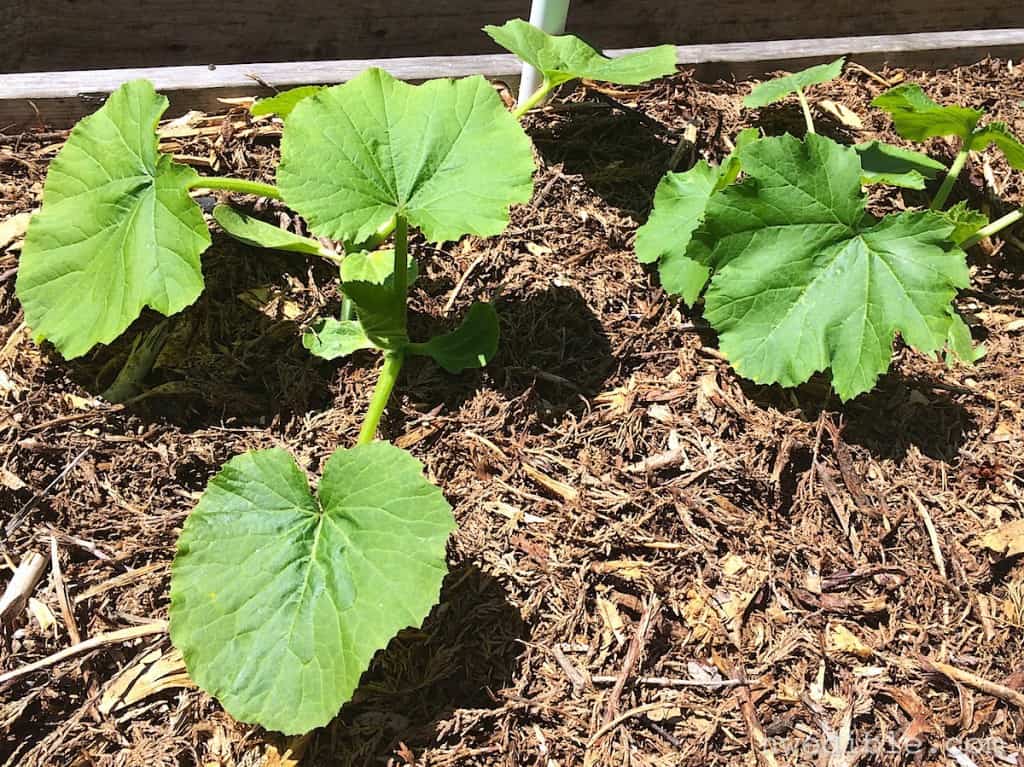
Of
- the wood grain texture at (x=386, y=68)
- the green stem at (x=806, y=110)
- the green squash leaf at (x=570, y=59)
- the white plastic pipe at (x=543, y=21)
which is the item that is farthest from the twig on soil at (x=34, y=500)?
the green stem at (x=806, y=110)

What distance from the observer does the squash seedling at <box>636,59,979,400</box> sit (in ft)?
6.61

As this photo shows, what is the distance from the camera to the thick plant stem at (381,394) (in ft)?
6.46

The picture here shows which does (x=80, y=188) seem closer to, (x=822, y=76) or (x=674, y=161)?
(x=674, y=161)

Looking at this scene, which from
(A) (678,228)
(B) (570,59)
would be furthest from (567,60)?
(A) (678,228)

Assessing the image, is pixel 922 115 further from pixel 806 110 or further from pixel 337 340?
pixel 337 340

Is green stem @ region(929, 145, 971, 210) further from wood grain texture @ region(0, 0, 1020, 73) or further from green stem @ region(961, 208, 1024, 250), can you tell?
wood grain texture @ region(0, 0, 1020, 73)

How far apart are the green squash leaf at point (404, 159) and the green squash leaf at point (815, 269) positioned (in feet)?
1.59

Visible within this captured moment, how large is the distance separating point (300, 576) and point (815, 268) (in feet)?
4.28

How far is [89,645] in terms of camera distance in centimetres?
178

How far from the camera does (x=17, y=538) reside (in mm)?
1908

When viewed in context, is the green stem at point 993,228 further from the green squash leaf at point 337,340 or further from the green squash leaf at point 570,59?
the green squash leaf at point 337,340

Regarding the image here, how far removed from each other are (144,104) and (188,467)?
818 mm

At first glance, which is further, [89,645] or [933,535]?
[933,535]

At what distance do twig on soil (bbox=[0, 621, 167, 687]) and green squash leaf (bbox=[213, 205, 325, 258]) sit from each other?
0.91 meters
